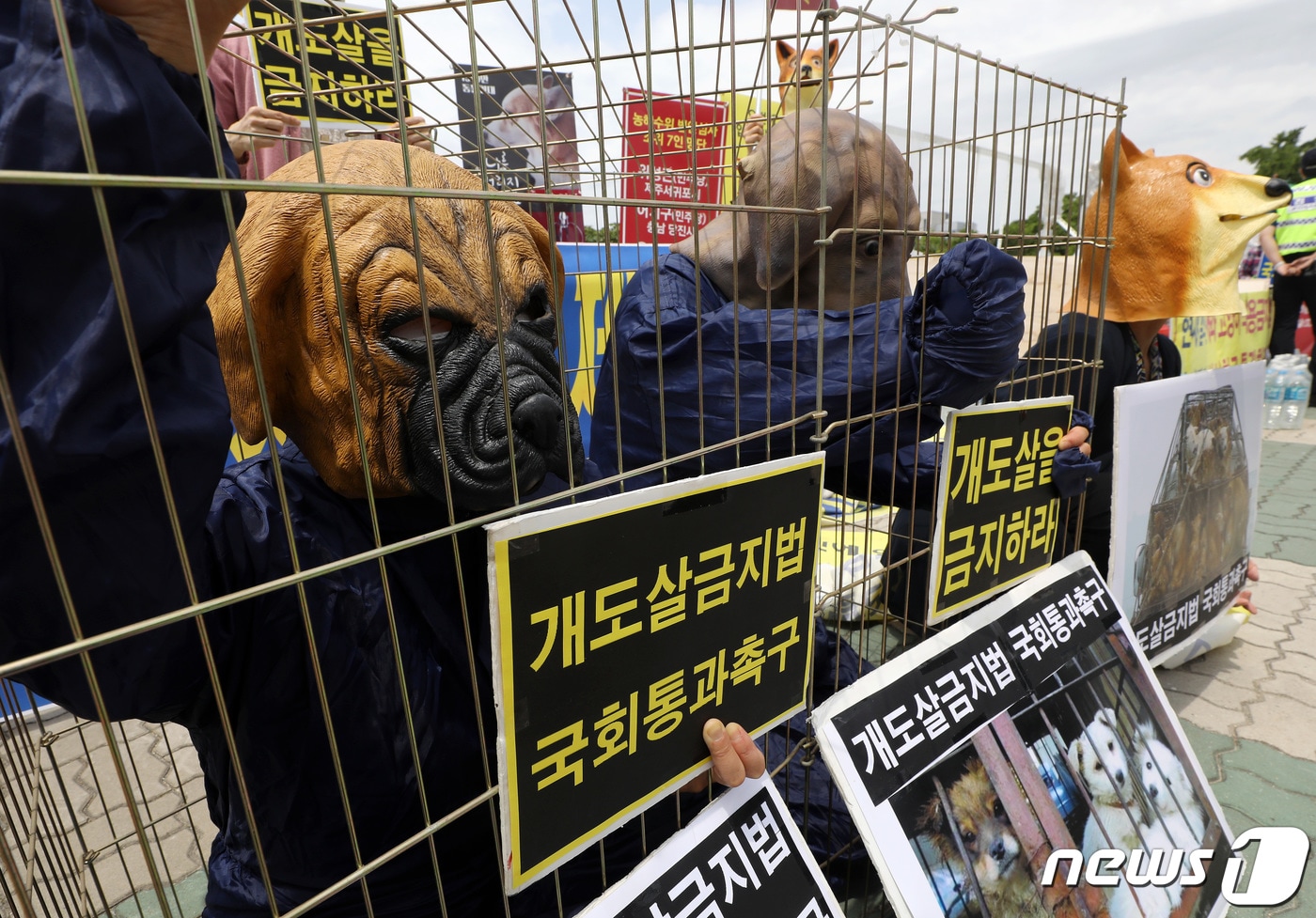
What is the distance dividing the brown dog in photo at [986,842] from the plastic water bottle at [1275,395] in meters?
6.28

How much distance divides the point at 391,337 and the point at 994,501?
1.06 metres

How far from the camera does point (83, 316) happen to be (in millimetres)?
450

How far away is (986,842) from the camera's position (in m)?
1.05

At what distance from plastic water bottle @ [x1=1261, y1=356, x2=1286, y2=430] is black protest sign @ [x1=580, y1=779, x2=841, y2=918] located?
21.8ft

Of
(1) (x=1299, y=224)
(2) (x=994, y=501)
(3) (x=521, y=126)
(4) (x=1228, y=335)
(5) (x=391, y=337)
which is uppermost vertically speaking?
(3) (x=521, y=126)

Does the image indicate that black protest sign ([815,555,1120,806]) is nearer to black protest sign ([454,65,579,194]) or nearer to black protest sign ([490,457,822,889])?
black protest sign ([490,457,822,889])

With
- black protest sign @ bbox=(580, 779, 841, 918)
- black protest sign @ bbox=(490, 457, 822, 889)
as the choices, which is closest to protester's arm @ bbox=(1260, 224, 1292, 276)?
black protest sign @ bbox=(490, 457, 822, 889)

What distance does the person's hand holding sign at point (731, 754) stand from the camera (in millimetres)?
841

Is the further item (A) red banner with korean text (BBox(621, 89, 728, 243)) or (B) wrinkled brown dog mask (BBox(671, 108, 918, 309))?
(B) wrinkled brown dog mask (BBox(671, 108, 918, 309))

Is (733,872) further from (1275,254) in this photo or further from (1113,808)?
(1275,254)

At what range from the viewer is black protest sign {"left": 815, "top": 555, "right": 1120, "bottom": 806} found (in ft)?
3.21

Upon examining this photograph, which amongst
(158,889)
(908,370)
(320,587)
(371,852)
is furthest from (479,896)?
(908,370)

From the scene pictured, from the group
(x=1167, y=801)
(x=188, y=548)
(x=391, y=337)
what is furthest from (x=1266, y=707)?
(x=188, y=548)

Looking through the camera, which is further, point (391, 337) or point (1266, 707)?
point (1266, 707)
